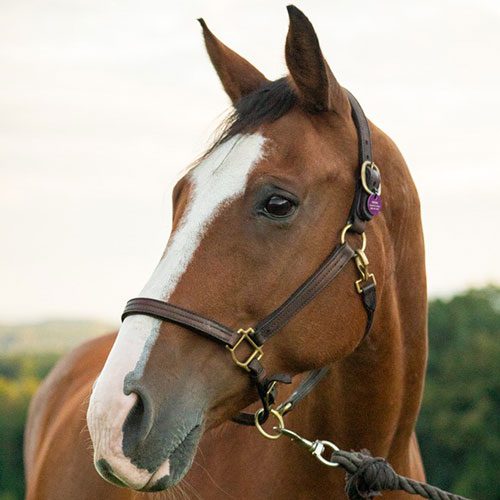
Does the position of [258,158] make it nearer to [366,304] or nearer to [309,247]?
[309,247]

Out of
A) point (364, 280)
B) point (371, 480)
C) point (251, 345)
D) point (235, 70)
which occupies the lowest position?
point (371, 480)

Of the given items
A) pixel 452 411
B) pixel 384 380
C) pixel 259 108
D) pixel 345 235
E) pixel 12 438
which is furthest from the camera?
pixel 452 411

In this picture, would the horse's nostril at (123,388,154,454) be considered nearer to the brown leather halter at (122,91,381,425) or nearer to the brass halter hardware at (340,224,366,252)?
the brown leather halter at (122,91,381,425)

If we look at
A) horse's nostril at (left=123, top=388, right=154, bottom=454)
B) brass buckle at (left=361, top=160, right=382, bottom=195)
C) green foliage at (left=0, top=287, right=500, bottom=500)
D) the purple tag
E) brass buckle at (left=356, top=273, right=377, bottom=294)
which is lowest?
green foliage at (left=0, top=287, right=500, bottom=500)

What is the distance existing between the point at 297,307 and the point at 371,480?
81cm

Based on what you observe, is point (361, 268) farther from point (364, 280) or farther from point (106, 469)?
point (106, 469)

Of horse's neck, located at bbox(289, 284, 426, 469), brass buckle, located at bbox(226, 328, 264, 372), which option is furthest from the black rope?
brass buckle, located at bbox(226, 328, 264, 372)

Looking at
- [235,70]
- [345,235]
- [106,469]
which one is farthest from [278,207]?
[106,469]

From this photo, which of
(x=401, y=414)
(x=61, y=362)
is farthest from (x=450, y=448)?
(x=401, y=414)

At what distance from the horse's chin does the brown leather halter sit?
1.08ft

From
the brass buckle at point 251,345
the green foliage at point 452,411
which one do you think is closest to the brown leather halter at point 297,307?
the brass buckle at point 251,345

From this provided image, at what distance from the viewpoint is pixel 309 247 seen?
3105mm

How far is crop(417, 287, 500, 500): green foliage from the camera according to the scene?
20828 millimetres

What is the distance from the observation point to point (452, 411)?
2186cm
